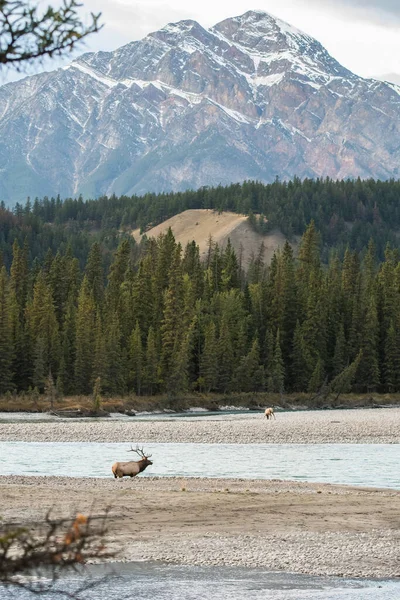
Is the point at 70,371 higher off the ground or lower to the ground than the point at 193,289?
lower

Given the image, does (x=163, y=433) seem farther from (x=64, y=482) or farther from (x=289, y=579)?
(x=289, y=579)

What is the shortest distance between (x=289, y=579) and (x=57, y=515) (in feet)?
23.4

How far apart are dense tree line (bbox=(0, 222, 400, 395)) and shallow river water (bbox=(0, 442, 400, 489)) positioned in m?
42.7

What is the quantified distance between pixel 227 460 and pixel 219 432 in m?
15.5

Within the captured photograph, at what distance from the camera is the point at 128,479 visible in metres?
32.3

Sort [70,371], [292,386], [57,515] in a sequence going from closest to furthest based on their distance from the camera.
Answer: [57,515], [70,371], [292,386]

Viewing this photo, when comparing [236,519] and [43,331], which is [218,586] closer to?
[236,519]

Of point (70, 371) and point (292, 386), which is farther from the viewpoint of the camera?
point (292, 386)

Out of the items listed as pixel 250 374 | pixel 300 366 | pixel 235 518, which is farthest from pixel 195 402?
pixel 235 518

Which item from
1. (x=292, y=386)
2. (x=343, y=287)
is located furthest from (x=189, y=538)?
(x=343, y=287)

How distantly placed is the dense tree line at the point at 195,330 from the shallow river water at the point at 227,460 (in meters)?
42.7

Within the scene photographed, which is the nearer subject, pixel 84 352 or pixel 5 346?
pixel 5 346

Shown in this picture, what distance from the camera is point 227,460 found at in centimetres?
4159

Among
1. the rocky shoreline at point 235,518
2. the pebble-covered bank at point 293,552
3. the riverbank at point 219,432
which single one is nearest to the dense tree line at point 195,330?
the riverbank at point 219,432
